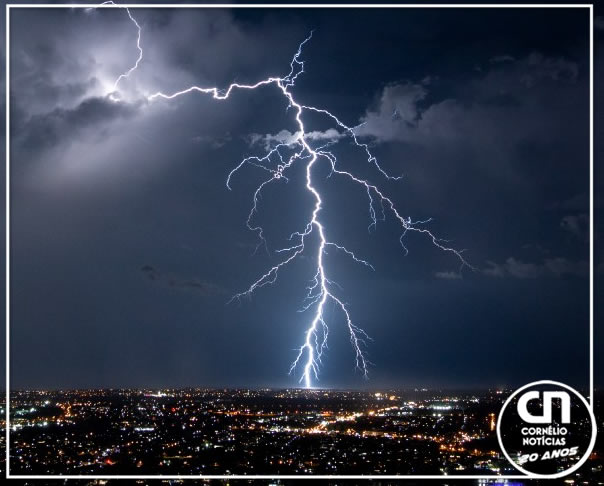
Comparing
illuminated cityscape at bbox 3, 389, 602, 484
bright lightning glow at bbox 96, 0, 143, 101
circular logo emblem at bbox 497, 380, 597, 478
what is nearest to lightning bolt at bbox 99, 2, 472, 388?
bright lightning glow at bbox 96, 0, 143, 101

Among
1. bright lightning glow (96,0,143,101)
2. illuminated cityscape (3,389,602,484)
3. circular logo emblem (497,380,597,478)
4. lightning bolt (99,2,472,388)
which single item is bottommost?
illuminated cityscape (3,389,602,484)

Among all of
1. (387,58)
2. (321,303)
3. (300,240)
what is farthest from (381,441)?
(387,58)

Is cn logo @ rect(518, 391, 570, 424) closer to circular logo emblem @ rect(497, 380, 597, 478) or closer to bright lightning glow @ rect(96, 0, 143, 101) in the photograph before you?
circular logo emblem @ rect(497, 380, 597, 478)

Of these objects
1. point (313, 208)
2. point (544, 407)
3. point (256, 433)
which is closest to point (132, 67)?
point (313, 208)

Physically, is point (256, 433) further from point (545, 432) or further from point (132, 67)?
point (132, 67)

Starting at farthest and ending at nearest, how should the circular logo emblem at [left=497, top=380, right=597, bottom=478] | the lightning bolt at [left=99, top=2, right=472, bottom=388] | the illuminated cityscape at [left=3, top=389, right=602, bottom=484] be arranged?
the lightning bolt at [left=99, top=2, right=472, bottom=388]
the illuminated cityscape at [left=3, top=389, right=602, bottom=484]
the circular logo emblem at [left=497, top=380, right=597, bottom=478]

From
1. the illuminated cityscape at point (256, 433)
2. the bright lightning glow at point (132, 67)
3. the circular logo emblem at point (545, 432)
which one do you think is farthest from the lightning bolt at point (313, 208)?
the circular logo emblem at point (545, 432)
